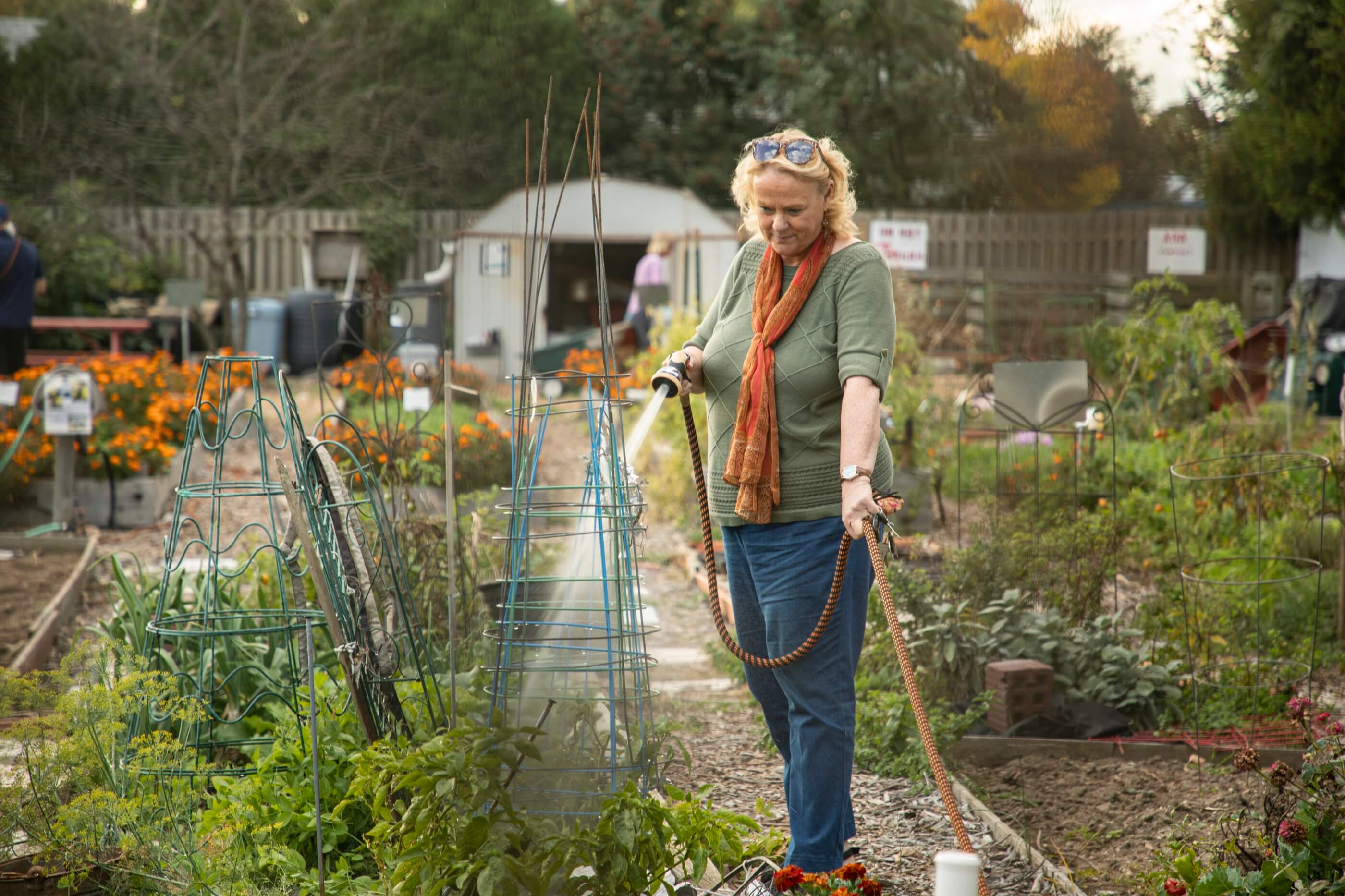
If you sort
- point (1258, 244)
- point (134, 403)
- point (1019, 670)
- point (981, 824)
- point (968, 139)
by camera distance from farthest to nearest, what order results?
point (1258, 244)
point (968, 139)
point (134, 403)
point (1019, 670)
point (981, 824)

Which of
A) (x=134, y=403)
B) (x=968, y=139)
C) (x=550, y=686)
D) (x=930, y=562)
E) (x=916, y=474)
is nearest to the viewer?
(x=550, y=686)

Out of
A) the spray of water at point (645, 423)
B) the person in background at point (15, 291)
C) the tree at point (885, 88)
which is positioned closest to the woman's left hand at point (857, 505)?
the spray of water at point (645, 423)

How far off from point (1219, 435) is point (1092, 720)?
3198 millimetres

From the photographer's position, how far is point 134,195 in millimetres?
11789

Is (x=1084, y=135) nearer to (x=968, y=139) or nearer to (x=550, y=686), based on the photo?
(x=968, y=139)

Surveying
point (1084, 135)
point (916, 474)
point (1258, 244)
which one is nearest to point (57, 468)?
point (916, 474)

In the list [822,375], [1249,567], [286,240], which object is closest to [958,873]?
[822,375]

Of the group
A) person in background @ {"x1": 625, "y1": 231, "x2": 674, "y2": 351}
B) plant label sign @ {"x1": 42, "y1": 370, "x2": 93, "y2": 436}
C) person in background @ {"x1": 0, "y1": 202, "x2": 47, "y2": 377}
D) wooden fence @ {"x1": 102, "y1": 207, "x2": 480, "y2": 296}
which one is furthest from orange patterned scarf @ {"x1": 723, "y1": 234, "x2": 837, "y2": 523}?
wooden fence @ {"x1": 102, "y1": 207, "x2": 480, "y2": 296}

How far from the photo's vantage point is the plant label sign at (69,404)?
5.78m

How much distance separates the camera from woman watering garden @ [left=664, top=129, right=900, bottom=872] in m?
2.22

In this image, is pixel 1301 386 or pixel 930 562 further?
pixel 1301 386

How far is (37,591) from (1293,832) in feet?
15.5

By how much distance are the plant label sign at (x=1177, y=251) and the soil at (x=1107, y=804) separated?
9.33 m

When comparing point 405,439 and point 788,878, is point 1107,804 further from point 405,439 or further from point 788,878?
point 405,439
